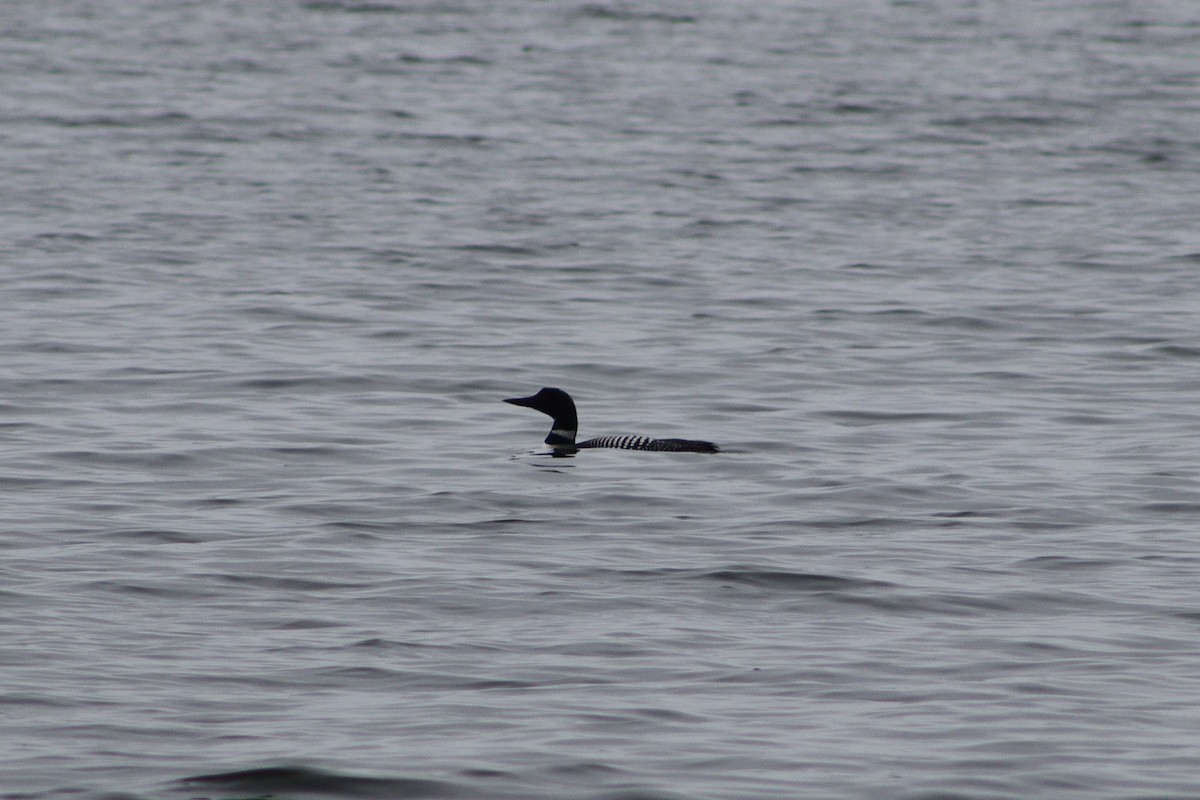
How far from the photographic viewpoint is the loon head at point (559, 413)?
1549 cm

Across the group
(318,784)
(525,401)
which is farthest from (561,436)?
(318,784)

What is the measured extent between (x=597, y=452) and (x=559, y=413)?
1.33 feet

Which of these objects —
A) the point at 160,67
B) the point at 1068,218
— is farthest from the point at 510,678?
the point at 160,67

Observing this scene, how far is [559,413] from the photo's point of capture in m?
15.6

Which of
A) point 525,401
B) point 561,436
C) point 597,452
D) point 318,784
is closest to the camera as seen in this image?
point 318,784

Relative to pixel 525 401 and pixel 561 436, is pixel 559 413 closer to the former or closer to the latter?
pixel 561 436

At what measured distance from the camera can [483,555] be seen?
38.7 feet

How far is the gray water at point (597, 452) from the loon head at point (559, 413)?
29 centimetres

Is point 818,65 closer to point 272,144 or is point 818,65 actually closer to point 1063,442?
point 272,144

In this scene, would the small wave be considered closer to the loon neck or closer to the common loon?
the common loon

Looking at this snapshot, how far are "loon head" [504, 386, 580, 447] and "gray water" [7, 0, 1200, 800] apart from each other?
11.3 inches

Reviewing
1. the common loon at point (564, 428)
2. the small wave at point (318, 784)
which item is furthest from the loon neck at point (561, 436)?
the small wave at point (318, 784)

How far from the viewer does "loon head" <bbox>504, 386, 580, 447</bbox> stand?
15.5 m

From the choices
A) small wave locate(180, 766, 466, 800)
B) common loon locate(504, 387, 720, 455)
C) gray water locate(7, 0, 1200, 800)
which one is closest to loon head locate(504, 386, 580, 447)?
common loon locate(504, 387, 720, 455)
